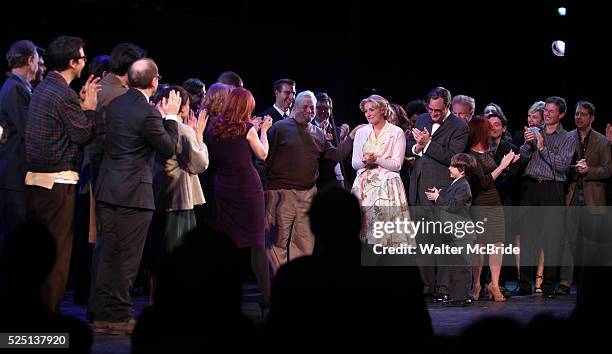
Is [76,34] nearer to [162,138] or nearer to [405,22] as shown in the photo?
[162,138]

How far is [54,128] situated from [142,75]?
0.55 meters

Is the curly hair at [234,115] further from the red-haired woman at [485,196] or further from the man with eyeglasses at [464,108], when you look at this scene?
the man with eyeglasses at [464,108]

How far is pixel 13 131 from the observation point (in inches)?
207

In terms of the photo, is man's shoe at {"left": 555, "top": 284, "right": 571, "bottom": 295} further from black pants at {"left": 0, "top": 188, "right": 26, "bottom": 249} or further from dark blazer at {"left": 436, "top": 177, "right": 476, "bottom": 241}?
black pants at {"left": 0, "top": 188, "right": 26, "bottom": 249}

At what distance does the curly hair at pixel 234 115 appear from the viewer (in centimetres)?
579

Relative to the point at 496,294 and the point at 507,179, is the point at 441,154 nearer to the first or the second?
the point at 507,179

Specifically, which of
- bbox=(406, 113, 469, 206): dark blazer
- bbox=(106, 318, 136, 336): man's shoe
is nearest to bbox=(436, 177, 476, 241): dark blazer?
bbox=(406, 113, 469, 206): dark blazer

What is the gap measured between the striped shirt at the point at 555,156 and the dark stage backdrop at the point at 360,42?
1.40 meters

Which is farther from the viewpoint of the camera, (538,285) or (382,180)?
→ (538,285)

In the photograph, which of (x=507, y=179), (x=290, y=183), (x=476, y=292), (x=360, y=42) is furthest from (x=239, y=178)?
(x=360, y=42)

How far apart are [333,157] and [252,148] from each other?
1.22 m

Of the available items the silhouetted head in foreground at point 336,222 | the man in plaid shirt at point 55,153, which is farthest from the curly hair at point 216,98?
the silhouetted head in foreground at point 336,222

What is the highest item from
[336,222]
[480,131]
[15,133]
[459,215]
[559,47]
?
[559,47]

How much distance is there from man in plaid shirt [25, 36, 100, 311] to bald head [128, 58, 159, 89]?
12.4 inches
